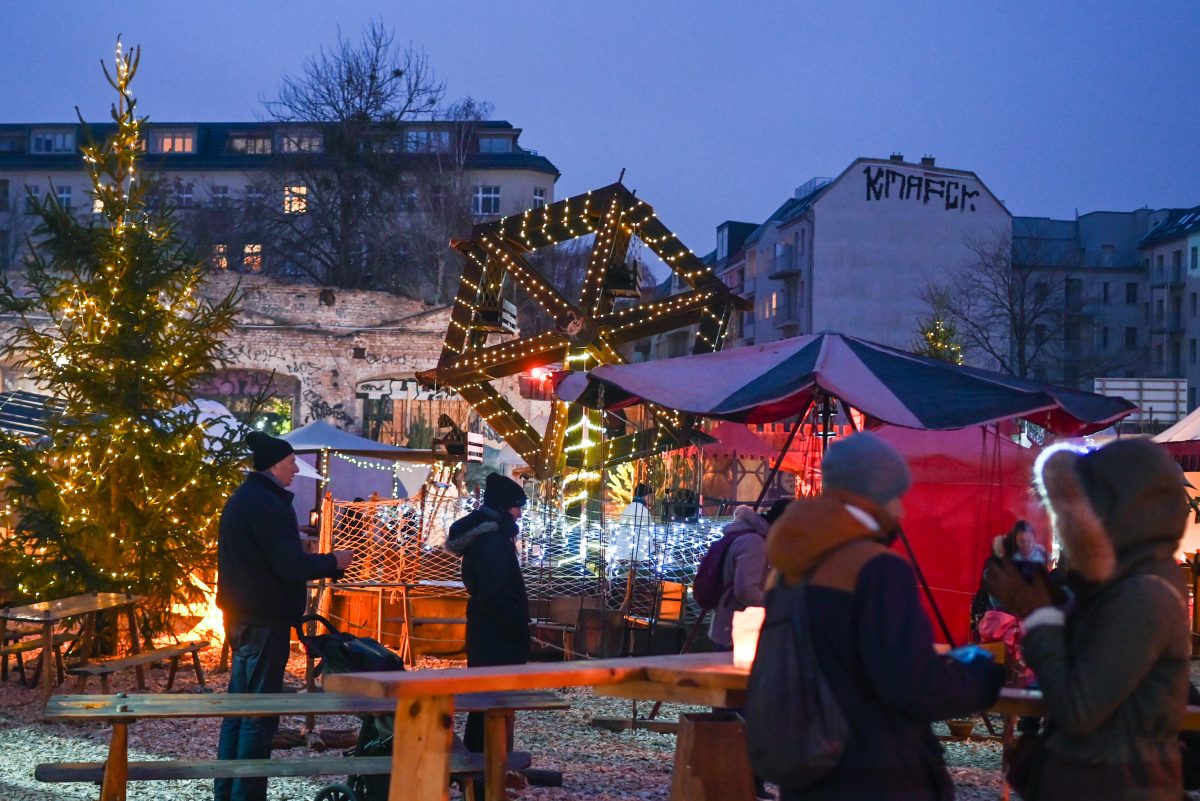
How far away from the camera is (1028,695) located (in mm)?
4121

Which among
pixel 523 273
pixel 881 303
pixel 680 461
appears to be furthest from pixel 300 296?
pixel 881 303

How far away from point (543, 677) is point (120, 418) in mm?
9492

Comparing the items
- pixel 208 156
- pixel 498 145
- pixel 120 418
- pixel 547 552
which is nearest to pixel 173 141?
pixel 208 156

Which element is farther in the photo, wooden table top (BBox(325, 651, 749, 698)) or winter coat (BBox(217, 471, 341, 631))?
winter coat (BBox(217, 471, 341, 631))

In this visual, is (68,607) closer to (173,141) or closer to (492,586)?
(492,586)

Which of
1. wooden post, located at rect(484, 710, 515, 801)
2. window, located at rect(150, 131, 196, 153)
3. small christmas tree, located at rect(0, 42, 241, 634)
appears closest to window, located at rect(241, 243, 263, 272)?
window, located at rect(150, 131, 196, 153)

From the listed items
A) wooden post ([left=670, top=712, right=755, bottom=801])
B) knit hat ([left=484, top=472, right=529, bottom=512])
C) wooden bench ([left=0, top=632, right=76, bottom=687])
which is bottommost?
wooden bench ([left=0, top=632, right=76, bottom=687])

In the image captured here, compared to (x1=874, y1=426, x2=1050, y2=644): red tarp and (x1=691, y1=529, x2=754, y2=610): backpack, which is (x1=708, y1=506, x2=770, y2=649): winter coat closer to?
(x1=691, y1=529, x2=754, y2=610): backpack

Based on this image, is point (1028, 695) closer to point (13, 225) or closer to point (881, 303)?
point (881, 303)

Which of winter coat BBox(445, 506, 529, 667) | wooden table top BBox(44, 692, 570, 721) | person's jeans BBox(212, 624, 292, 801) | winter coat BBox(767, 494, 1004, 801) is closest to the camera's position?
winter coat BBox(767, 494, 1004, 801)

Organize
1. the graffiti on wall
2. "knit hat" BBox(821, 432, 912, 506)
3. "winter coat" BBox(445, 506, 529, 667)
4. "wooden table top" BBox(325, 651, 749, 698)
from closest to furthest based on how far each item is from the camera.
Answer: "knit hat" BBox(821, 432, 912, 506) → "wooden table top" BBox(325, 651, 749, 698) → "winter coat" BBox(445, 506, 529, 667) → the graffiti on wall

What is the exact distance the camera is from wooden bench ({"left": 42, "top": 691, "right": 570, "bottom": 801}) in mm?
6078

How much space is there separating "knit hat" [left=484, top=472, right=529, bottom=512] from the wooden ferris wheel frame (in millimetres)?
12921

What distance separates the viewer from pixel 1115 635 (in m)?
3.44
